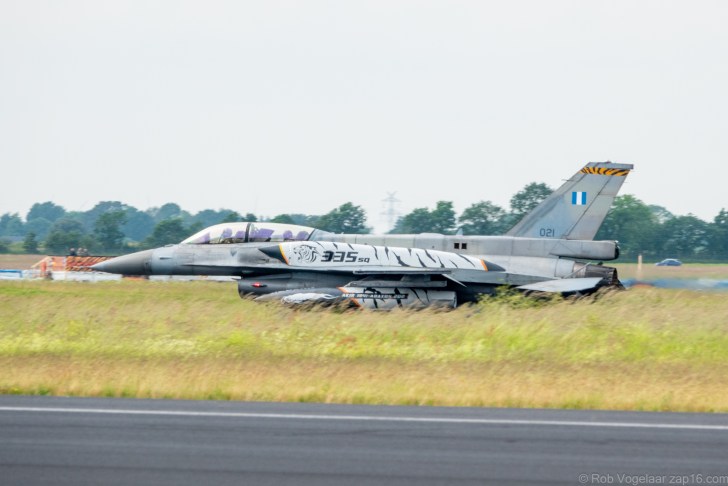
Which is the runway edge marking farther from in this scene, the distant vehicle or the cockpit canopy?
the distant vehicle

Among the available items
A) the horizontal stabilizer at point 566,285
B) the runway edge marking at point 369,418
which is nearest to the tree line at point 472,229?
the horizontal stabilizer at point 566,285

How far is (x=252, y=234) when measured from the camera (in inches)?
928

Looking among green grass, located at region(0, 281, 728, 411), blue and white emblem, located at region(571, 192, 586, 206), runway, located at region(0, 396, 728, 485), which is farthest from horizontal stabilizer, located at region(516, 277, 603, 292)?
runway, located at region(0, 396, 728, 485)

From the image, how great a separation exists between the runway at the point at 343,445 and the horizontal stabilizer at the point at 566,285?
38.9 ft

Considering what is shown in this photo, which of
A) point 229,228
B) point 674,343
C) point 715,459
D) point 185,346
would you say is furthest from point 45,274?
point 715,459

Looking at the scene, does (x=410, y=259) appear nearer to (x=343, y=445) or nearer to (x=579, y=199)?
(x=579, y=199)

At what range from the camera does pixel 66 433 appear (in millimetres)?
8219

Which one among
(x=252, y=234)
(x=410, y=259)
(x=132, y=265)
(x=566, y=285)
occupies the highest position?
(x=252, y=234)

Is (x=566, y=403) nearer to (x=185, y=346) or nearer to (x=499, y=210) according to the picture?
(x=185, y=346)

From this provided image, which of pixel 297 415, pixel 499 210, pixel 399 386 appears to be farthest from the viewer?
pixel 499 210

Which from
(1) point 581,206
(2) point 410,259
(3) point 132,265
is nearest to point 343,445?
(2) point 410,259

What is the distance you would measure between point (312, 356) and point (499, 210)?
47.6 m

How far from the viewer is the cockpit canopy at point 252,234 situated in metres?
23.5

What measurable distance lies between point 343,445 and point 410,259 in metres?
14.4
